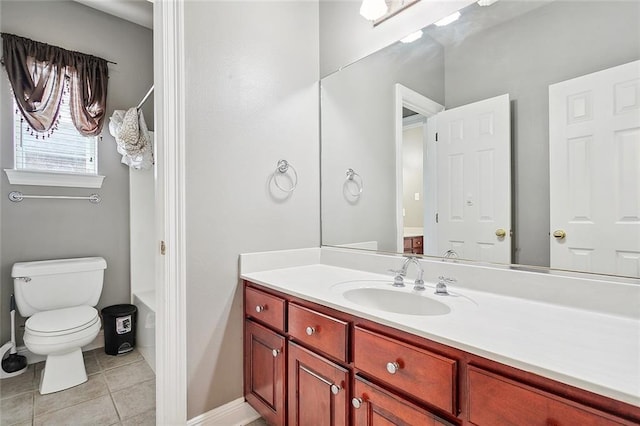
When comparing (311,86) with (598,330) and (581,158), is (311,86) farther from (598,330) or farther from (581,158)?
(598,330)

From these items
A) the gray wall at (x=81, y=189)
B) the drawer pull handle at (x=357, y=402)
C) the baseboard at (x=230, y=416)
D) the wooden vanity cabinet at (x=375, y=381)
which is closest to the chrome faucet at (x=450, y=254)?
the wooden vanity cabinet at (x=375, y=381)

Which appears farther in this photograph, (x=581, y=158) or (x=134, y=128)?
(x=134, y=128)

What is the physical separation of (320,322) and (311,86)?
145 cm

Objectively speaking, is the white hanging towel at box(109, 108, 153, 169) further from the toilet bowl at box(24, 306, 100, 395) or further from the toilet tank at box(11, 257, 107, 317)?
the toilet bowl at box(24, 306, 100, 395)

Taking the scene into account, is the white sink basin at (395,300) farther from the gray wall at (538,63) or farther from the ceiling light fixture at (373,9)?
the ceiling light fixture at (373,9)

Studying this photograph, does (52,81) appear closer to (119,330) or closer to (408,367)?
(119,330)

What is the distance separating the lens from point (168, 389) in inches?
54.5

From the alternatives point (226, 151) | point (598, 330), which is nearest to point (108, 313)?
point (226, 151)

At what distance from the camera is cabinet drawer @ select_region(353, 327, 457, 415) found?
77 centimetres

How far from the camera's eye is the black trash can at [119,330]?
2.32 metres

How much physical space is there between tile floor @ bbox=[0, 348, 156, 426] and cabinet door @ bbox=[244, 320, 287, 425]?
1.98ft

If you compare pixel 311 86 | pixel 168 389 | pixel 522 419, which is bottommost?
pixel 168 389

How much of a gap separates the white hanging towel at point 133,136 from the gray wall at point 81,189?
8.7 inches

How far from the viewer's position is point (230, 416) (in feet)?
5.03
